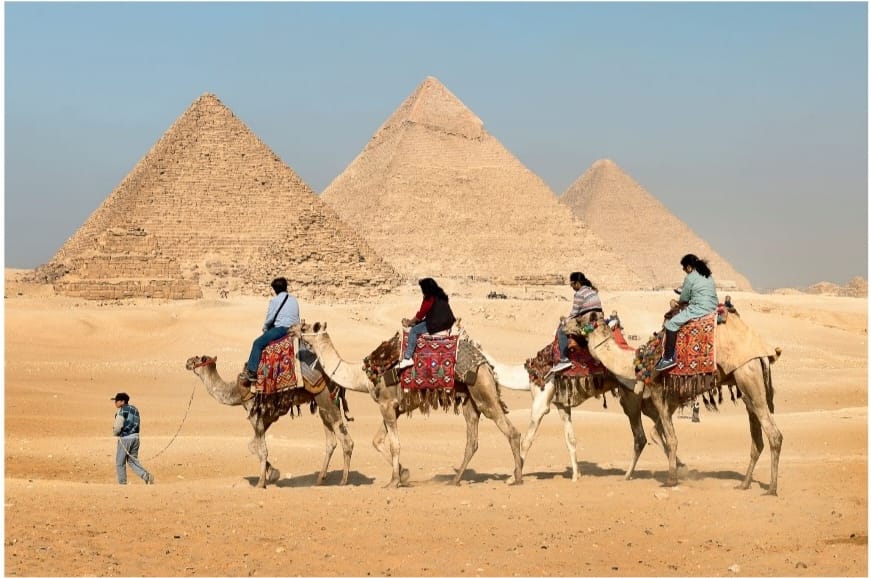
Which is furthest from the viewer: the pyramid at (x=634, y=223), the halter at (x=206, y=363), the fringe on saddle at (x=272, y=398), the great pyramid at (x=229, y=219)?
the pyramid at (x=634, y=223)

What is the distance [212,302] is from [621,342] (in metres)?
28.7

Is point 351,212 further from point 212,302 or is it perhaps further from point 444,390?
point 444,390

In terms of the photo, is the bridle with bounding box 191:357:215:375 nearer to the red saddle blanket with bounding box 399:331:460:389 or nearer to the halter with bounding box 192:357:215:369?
the halter with bounding box 192:357:215:369

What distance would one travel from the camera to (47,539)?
23.4 feet

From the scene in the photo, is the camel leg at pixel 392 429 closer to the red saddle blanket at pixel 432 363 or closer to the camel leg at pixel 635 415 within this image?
the red saddle blanket at pixel 432 363

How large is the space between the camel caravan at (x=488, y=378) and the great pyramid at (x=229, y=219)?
5211cm

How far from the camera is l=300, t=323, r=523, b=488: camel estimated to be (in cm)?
940

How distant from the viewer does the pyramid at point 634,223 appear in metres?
139

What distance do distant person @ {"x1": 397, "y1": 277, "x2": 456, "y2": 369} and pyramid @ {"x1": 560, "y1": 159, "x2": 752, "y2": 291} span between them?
12921cm

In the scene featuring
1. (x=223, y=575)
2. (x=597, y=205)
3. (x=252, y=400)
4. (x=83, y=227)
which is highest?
(x=597, y=205)

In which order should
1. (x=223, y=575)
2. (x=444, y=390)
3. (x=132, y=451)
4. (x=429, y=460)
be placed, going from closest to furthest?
(x=223, y=575) → (x=444, y=390) → (x=132, y=451) → (x=429, y=460)

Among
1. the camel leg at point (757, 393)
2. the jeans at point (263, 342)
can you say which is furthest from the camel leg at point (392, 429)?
the camel leg at point (757, 393)

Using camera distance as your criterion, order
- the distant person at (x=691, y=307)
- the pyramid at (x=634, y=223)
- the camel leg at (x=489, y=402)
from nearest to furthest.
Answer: the distant person at (x=691, y=307) → the camel leg at (x=489, y=402) → the pyramid at (x=634, y=223)

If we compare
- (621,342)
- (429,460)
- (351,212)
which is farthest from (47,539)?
(351,212)
